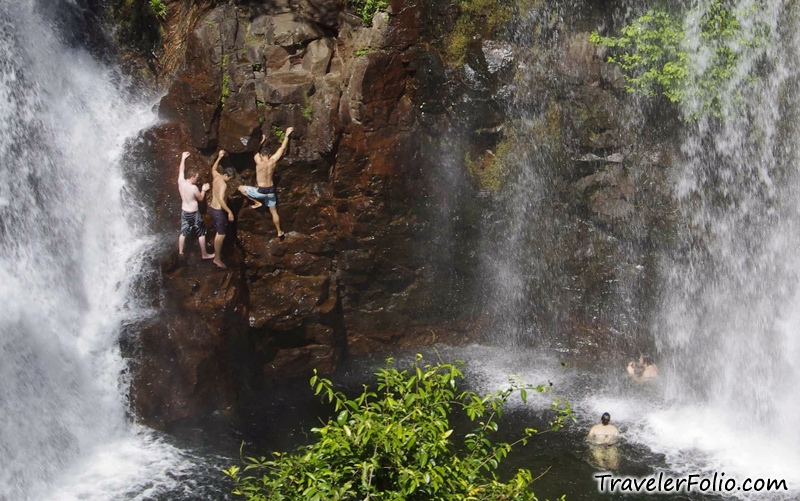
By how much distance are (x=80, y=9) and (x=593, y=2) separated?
1023 centimetres

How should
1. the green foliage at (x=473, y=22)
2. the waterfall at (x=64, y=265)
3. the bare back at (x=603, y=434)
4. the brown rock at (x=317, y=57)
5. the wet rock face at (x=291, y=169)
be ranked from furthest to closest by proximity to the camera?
the green foliage at (x=473, y=22)
the brown rock at (x=317, y=57)
the wet rock face at (x=291, y=169)
the bare back at (x=603, y=434)
the waterfall at (x=64, y=265)

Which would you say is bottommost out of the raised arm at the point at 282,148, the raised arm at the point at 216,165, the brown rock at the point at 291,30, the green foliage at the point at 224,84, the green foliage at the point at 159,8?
the raised arm at the point at 216,165

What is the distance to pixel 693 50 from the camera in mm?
15117

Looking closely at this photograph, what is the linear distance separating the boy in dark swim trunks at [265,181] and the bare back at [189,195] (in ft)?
3.17

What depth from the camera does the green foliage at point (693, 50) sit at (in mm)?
14984

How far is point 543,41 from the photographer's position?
51.3 feet

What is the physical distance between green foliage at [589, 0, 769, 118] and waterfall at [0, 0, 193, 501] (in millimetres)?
9283

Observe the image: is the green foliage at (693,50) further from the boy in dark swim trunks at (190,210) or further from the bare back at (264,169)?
the boy in dark swim trunks at (190,210)

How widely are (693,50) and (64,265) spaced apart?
12.1 m

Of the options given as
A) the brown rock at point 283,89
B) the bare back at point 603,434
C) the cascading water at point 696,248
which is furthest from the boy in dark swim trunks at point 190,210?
the bare back at point 603,434

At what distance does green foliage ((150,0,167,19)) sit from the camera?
16.4m

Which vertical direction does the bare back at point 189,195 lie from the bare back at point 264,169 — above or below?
below

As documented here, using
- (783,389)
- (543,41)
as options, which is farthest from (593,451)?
(543,41)

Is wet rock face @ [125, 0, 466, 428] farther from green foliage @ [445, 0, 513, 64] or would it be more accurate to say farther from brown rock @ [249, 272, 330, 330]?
green foliage @ [445, 0, 513, 64]
